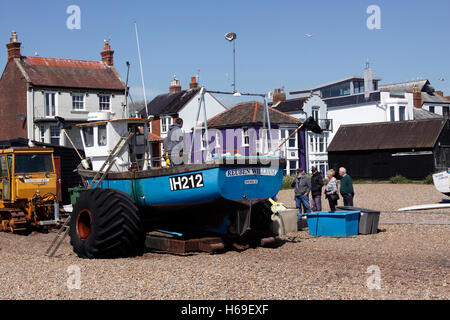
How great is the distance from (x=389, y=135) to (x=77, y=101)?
2626cm

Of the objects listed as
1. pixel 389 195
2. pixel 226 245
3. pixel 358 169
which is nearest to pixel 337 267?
pixel 226 245

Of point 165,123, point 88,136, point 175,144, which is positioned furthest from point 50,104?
point 175,144

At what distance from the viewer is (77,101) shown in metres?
46.8

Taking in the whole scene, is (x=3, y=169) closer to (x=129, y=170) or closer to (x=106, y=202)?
(x=129, y=170)

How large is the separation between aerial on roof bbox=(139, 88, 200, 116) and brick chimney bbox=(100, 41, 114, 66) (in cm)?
683

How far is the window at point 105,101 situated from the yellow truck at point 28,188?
28.8 metres

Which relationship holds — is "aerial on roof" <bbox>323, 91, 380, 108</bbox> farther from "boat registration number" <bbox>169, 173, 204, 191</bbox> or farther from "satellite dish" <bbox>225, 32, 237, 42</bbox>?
"boat registration number" <bbox>169, 173, 204, 191</bbox>

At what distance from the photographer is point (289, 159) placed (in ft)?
171

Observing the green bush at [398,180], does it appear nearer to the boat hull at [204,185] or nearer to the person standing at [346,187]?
the person standing at [346,187]

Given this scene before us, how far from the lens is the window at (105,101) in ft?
156

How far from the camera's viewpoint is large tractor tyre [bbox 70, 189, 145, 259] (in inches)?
485

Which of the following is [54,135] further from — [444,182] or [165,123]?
[444,182]

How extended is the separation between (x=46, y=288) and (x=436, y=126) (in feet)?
143

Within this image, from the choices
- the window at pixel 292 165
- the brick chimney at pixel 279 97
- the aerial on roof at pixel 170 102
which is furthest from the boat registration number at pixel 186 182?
the brick chimney at pixel 279 97
